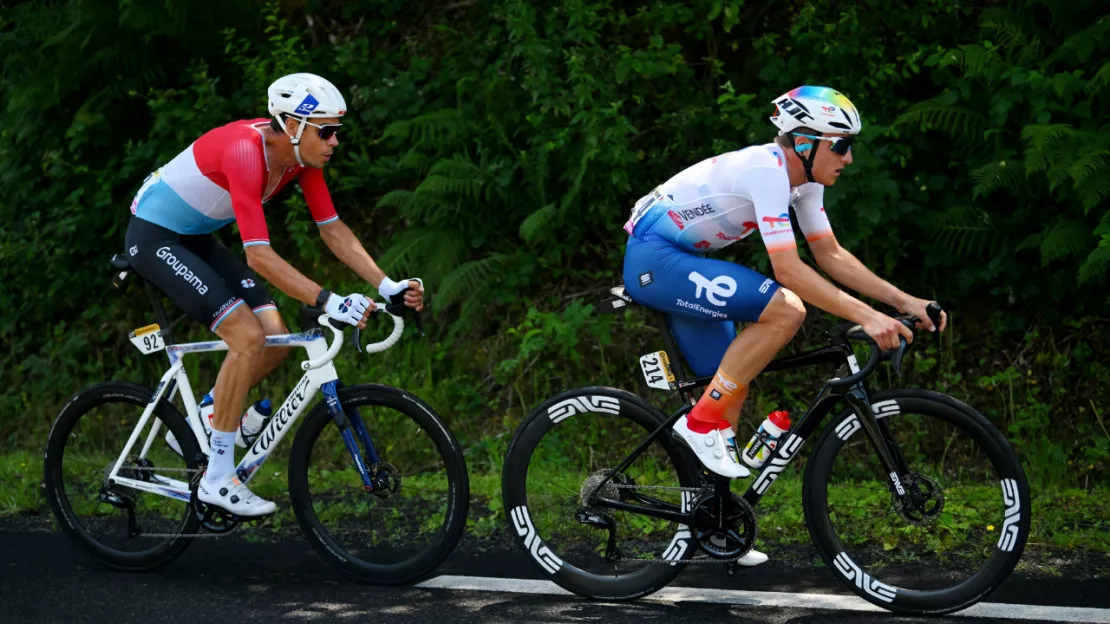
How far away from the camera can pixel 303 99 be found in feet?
18.6

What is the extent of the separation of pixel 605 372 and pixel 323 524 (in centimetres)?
288

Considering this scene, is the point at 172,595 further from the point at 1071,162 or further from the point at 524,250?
the point at 1071,162

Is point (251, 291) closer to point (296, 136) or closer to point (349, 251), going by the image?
point (349, 251)

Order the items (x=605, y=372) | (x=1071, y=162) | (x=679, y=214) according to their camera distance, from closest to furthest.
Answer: (x=679, y=214) → (x=1071, y=162) → (x=605, y=372)

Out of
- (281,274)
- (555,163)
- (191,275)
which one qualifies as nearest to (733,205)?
(281,274)

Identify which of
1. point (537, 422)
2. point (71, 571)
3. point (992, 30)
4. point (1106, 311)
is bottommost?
point (1106, 311)

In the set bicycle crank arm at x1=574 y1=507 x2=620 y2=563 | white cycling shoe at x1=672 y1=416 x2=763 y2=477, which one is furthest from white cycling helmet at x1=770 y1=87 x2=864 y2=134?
bicycle crank arm at x1=574 y1=507 x2=620 y2=563

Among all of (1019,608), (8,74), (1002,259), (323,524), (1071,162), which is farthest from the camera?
(8,74)

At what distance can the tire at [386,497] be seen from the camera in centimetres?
549

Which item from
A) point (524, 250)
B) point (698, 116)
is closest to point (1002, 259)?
point (698, 116)

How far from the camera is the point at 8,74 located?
10602 millimetres

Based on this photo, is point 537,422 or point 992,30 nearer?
point 537,422

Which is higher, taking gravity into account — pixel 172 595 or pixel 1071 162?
pixel 1071 162

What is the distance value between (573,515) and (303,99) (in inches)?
86.7
